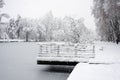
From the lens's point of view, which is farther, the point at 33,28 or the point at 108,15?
the point at 33,28

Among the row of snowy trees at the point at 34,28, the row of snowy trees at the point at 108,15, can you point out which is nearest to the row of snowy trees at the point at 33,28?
the row of snowy trees at the point at 34,28

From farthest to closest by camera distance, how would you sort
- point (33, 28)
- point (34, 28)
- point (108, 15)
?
point (33, 28)
point (34, 28)
point (108, 15)

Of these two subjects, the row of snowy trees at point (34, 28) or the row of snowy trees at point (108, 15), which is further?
the row of snowy trees at point (34, 28)

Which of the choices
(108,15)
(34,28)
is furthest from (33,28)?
(108,15)

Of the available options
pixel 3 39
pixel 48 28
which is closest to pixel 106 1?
pixel 48 28

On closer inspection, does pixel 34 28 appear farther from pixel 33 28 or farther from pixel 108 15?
pixel 108 15

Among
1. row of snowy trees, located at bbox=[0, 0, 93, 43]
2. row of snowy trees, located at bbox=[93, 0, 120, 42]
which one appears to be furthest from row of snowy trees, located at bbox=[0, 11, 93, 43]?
row of snowy trees, located at bbox=[93, 0, 120, 42]

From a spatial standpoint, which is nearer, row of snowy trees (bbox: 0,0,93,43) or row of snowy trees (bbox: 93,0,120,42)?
row of snowy trees (bbox: 93,0,120,42)

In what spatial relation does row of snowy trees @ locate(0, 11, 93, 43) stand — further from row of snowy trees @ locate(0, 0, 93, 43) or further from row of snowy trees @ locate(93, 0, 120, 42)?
row of snowy trees @ locate(93, 0, 120, 42)

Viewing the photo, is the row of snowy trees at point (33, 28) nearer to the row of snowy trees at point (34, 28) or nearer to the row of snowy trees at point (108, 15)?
the row of snowy trees at point (34, 28)

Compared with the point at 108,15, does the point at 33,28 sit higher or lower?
lower

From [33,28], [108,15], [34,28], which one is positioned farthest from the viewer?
[33,28]

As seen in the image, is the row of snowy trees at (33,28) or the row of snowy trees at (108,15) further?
the row of snowy trees at (33,28)

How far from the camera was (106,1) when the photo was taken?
727 inches
